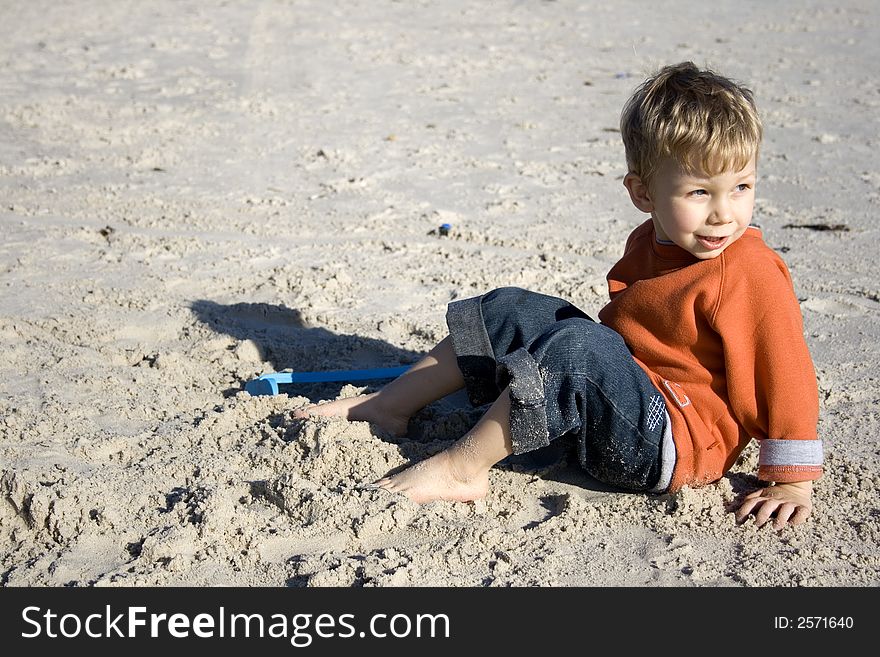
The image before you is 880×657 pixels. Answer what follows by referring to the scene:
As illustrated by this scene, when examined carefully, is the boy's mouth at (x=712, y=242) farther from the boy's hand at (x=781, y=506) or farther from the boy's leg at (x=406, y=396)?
the boy's leg at (x=406, y=396)

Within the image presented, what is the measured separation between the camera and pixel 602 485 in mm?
2344

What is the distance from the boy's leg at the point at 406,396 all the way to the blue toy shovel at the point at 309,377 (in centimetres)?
26

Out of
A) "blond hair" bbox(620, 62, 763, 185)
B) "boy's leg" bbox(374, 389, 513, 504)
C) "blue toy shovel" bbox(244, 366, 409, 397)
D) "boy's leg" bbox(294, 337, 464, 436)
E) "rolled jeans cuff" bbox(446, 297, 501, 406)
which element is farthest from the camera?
"blue toy shovel" bbox(244, 366, 409, 397)

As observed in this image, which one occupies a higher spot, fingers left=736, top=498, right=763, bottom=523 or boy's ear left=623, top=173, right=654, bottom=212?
boy's ear left=623, top=173, right=654, bottom=212

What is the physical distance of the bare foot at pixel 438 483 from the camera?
2209mm

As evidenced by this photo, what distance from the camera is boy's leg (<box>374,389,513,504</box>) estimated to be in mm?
2195

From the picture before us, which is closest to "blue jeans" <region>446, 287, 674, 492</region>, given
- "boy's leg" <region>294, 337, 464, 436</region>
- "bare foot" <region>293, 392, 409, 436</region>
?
"boy's leg" <region>294, 337, 464, 436</region>

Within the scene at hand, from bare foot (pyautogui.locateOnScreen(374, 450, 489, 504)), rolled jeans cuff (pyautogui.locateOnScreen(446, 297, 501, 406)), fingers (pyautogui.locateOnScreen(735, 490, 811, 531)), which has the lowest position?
fingers (pyautogui.locateOnScreen(735, 490, 811, 531))

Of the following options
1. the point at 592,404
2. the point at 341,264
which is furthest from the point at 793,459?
the point at 341,264

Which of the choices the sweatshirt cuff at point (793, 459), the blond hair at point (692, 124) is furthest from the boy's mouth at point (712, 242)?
the sweatshirt cuff at point (793, 459)

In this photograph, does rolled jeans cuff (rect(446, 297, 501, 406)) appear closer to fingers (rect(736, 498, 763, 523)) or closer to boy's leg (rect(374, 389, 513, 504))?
boy's leg (rect(374, 389, 513, 504))

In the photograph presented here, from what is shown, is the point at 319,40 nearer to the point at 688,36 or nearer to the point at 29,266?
the point at 688,36

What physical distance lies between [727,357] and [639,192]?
1.40 ft
